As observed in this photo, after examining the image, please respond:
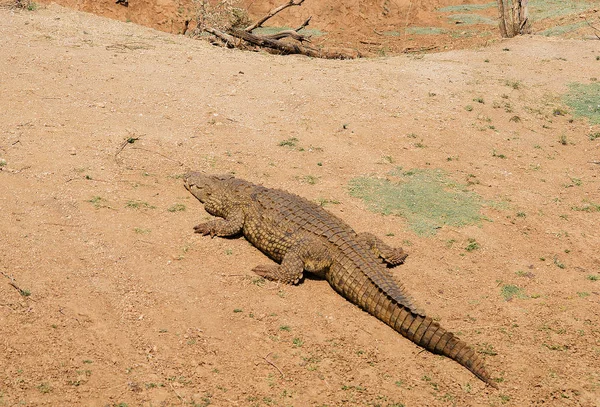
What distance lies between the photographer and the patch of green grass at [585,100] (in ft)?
35.5

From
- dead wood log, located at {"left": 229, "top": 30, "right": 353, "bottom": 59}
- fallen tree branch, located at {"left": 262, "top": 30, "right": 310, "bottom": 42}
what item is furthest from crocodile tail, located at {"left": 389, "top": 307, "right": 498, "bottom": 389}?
fallen tree branch, located at {"left": 262, "top": 30, "right": 310, "bottom": 42}

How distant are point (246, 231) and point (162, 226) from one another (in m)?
0.93

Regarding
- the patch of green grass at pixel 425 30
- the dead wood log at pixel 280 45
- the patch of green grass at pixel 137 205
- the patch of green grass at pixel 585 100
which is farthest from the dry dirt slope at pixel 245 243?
the patch of green grass at pixel 425 30

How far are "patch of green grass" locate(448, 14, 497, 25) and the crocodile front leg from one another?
15891 mm

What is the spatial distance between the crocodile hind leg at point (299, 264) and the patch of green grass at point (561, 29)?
1303cm

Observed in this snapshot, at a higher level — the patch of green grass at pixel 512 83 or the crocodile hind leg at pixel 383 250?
the patch of green grass at pixel 512 83

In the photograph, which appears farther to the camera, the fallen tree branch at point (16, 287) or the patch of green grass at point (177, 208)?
the patch of green grass at point (177, 208)

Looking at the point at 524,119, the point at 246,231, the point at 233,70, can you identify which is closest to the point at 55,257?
the point at 246,231

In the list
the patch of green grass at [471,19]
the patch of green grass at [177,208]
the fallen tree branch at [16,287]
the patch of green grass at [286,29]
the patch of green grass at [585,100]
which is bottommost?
the fallen tree branch at [16,287]

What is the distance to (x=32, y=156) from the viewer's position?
7469 mm

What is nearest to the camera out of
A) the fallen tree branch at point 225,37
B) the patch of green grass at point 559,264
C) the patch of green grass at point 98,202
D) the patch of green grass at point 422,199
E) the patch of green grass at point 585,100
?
the patch of green grass at point 559,264

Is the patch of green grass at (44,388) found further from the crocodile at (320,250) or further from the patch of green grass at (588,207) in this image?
the patch of green grass at (588,207)

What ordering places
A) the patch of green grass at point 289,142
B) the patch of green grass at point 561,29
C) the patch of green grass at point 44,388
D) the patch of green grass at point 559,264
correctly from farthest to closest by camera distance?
the patch of green grass at point 561,29 < the patch of green grass at point 289,142 < the patch of green grass at point 559,264 < the patch of green grass at point 44,388

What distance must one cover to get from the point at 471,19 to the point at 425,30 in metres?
2.31
